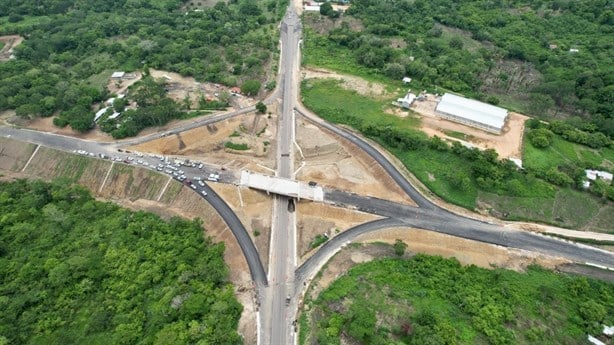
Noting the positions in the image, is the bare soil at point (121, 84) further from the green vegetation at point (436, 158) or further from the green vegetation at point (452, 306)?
the green vegetation at point (452, 306)

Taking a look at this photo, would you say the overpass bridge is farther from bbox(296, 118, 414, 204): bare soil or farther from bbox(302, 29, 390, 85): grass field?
bbox(302, 29, 390, 85): grass field

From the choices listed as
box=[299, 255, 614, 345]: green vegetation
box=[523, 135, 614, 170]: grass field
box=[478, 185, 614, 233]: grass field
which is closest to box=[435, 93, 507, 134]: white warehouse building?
box=[523, 135, 614, 170]: grass field

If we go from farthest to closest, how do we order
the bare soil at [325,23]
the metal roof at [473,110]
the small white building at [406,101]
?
the bare soil at [325,23]
the small white building at [406,101]
the metal roof at [473,110]

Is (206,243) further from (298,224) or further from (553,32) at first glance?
(553,32)

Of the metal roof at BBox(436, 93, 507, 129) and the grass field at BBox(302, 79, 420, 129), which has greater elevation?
the metal roof at BBox(436, 93, 507, 129)

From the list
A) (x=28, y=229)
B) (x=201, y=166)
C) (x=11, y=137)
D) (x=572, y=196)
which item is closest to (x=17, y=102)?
(x=11, y=137)

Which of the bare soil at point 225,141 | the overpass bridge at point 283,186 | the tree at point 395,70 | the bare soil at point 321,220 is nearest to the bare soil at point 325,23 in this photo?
the tree at point 395,70
